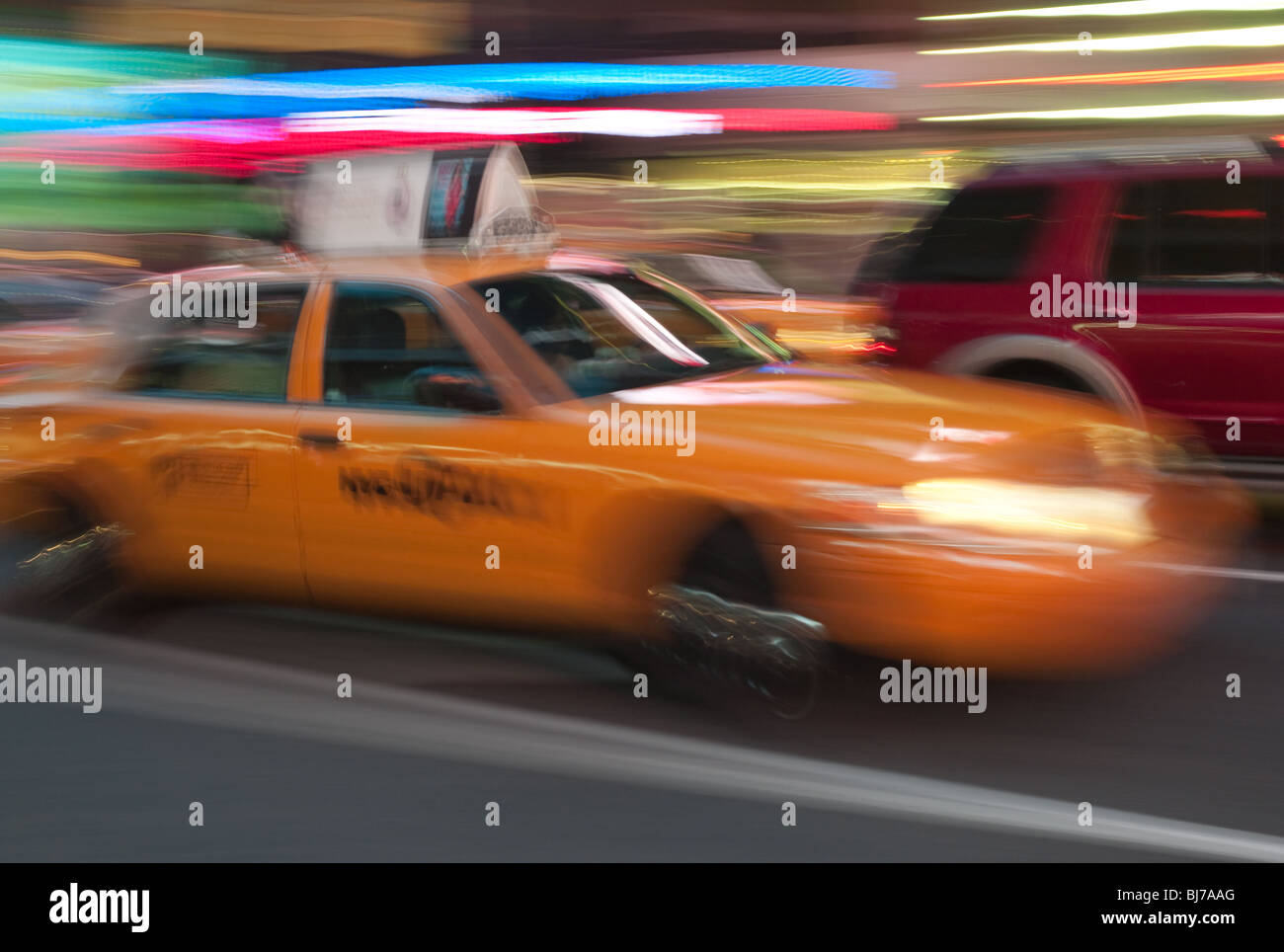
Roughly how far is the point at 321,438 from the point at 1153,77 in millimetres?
11119

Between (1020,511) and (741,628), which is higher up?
(1020,511)

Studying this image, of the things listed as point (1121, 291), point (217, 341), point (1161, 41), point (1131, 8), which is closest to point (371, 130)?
point (1131, 8)

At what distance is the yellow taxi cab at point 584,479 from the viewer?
167 inches

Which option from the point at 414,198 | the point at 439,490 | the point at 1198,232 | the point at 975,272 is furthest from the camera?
the point at 414,198

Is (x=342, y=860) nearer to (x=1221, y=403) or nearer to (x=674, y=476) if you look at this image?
(x=674, y=476)

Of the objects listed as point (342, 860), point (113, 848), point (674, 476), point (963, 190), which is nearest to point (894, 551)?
point (674, 476)

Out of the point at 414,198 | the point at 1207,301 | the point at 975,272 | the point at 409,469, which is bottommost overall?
the point at 409,469

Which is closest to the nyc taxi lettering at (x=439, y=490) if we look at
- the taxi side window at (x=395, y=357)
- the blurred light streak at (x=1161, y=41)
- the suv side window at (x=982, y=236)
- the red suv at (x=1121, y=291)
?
the taxi side window at (x=395, y=357)

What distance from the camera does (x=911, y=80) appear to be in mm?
15391

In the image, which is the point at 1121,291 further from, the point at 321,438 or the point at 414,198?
the point at 321,438

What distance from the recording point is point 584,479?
15.2ft

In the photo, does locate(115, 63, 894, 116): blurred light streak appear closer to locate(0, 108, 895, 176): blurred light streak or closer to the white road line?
locate(0, 108, 895, 176): blurred light streak

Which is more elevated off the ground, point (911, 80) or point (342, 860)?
point (911, 80)

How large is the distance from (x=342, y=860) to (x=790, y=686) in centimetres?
141
